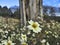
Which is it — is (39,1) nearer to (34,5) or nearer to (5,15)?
(34,5)

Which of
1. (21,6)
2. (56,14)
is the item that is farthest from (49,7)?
(21,6)

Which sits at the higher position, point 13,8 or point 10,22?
point 13,8

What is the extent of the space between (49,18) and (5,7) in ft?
2.87

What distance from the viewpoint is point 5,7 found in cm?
A: 425

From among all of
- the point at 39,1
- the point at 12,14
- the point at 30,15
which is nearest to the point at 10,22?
the point at 12,14

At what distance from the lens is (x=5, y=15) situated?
421 centimetres

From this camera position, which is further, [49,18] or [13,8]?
[49,18]

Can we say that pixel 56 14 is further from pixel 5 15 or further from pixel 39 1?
pixel 5 15

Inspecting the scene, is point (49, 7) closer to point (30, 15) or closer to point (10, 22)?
point (30, 15)

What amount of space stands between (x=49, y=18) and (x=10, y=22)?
77 centimetres

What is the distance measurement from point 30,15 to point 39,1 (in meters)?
0.34

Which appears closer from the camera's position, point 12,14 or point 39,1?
point 12,14

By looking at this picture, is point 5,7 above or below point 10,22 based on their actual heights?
above

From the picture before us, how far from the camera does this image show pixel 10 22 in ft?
13.8
